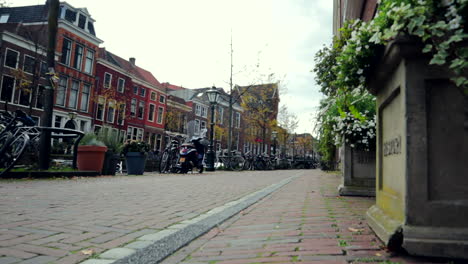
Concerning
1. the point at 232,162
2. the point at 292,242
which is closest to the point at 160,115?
the point at 232,162

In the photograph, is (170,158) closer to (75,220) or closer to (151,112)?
(75,220)

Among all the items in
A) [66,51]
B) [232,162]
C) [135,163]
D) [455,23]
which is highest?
[66,51]

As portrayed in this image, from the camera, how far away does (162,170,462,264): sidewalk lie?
181 centimetres

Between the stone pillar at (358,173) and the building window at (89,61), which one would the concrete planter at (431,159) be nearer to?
the stone pillar at (358,173)

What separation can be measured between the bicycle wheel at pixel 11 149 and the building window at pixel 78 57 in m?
23.5

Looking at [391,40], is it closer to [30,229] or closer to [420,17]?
[420,17]

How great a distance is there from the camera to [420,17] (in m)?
1.45

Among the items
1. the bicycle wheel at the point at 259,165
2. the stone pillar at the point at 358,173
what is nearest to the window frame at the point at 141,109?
the bicycle wheel at the point at 259,165

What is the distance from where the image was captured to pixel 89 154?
863 centimetres

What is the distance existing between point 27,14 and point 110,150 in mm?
26058

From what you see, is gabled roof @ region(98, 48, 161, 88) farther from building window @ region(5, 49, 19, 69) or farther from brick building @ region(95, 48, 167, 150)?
building window @ region(5, 49, 19, 69)

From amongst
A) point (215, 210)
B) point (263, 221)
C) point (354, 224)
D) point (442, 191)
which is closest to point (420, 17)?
point (442, 191)

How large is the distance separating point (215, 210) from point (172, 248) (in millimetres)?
1563

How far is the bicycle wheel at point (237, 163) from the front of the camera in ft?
61.8
